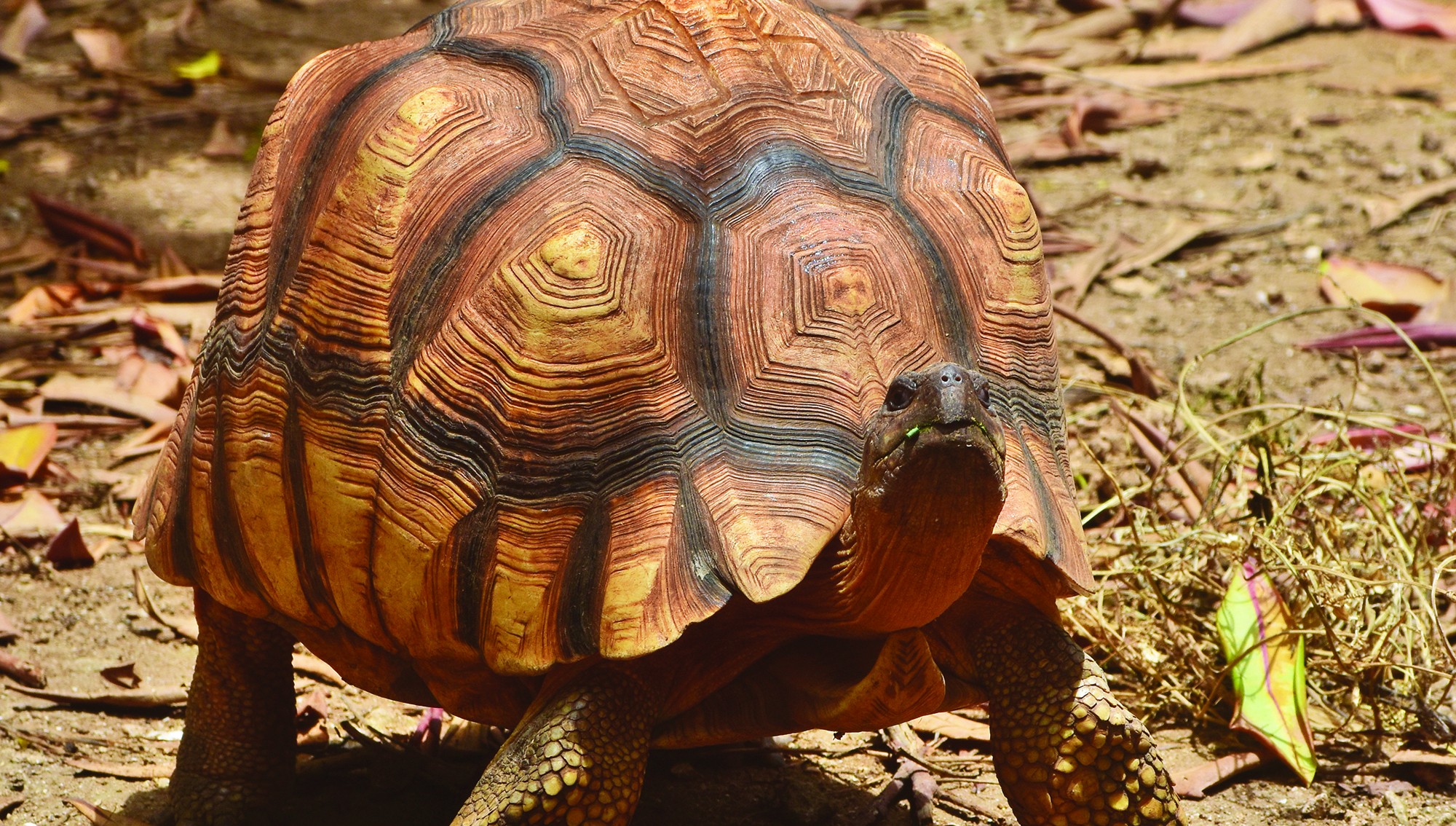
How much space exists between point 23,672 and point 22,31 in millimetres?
5328

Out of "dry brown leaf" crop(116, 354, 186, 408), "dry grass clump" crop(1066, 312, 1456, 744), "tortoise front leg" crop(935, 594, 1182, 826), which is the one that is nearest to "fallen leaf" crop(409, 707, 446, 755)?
"tortoise front leg" crop(935, 594, 1182, 826)

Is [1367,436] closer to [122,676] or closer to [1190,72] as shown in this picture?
[122,676]

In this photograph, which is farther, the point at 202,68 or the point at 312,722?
the point at 202,68

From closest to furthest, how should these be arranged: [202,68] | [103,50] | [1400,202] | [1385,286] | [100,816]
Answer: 1. [100,816]
2. [1385,286]
3. [1400,202]
4. [202,68]
5. [103,50]

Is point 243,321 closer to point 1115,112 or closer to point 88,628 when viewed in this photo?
point 88,628

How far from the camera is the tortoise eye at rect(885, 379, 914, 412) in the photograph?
1910 mm

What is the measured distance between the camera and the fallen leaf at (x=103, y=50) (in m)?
7.14

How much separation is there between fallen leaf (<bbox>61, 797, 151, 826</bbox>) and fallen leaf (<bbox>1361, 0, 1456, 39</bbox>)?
6915 mm

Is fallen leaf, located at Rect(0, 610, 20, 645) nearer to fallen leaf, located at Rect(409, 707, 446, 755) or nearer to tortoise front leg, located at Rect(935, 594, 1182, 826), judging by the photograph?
fallen leaf, located at Rect(409, 707, 446, 755)

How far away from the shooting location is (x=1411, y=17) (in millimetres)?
7301

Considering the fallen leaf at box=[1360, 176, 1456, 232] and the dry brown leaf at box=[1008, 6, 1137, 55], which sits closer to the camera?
the fallen leaf at box=[1360, 176, 1456, 232]

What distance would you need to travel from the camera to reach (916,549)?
6.39ft

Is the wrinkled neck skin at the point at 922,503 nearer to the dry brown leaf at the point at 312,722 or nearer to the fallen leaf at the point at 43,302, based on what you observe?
the dry brown leaf at the point at 312,722

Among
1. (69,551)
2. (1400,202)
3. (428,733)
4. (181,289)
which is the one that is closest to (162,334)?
(181,289)
